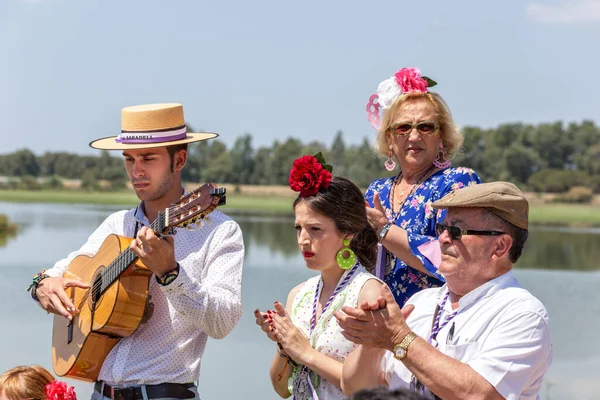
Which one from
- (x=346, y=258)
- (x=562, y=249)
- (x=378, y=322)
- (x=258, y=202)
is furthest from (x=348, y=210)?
(x=258, y=202)

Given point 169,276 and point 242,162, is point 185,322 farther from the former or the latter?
point 242,162

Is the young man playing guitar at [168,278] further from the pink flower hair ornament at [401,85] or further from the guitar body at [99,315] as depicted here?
the pink flower hair ornament at [401,85]

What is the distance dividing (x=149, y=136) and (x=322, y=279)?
971mm

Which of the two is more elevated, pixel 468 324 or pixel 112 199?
pixel 468 324

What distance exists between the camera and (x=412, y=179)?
4277 mm

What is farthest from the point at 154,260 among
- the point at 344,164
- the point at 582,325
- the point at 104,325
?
the point at 344,164

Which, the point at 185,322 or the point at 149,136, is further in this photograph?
the point at 149,136

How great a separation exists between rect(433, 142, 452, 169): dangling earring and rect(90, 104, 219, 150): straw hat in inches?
44.9

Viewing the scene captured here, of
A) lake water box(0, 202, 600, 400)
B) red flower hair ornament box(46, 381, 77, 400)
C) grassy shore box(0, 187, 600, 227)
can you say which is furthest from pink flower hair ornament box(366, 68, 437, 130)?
grassy shore box(0, 187, 600, 227)

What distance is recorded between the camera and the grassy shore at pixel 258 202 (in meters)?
51.6

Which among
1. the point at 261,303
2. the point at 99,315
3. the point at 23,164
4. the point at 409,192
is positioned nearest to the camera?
the point at 99,315

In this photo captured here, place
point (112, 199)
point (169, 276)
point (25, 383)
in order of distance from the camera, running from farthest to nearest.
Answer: point (112, 199)
point (25, 383)
point (169, 276)

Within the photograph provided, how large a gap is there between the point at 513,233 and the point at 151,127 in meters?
1.64

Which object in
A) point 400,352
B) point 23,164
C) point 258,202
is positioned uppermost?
point 400,352
